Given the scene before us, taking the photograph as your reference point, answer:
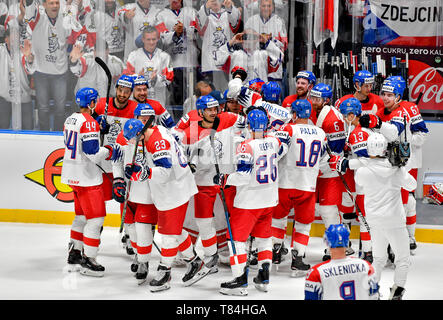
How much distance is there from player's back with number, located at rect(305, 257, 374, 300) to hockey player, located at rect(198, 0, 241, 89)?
4.67m

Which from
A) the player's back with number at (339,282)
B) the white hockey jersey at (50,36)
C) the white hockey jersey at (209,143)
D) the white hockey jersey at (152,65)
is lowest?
the player's back with number at (339,282)

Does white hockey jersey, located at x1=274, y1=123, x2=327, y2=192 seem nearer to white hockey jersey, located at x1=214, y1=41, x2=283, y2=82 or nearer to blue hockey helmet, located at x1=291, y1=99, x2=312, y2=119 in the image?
blue hockey helmet, located at x1=291, y1=99, x2=312, y2=119

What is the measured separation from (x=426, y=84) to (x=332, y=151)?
2.50 metres

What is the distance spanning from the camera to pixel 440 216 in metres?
7.70

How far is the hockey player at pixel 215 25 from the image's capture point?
841 centimetres

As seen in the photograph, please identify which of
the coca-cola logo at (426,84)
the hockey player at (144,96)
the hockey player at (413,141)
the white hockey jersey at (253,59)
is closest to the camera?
the hockey player at (144,96)

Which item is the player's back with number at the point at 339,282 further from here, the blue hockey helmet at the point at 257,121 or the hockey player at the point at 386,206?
the blue hockey helmet at the point at 257,121

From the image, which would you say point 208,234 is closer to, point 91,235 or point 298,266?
point 298,266

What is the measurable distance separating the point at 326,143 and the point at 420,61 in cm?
280

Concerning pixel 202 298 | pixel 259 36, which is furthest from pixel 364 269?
pixel 259 36

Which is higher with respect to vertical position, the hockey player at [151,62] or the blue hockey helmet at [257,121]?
the hockey player at [151,62]

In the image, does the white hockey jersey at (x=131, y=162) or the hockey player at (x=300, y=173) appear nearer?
the white hockey jersey at (x=131, y=162)

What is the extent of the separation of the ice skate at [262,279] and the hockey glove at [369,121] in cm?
140

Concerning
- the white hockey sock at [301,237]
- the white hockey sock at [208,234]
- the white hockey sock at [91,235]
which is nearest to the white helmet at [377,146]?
the white hockey sock at [301,237]
